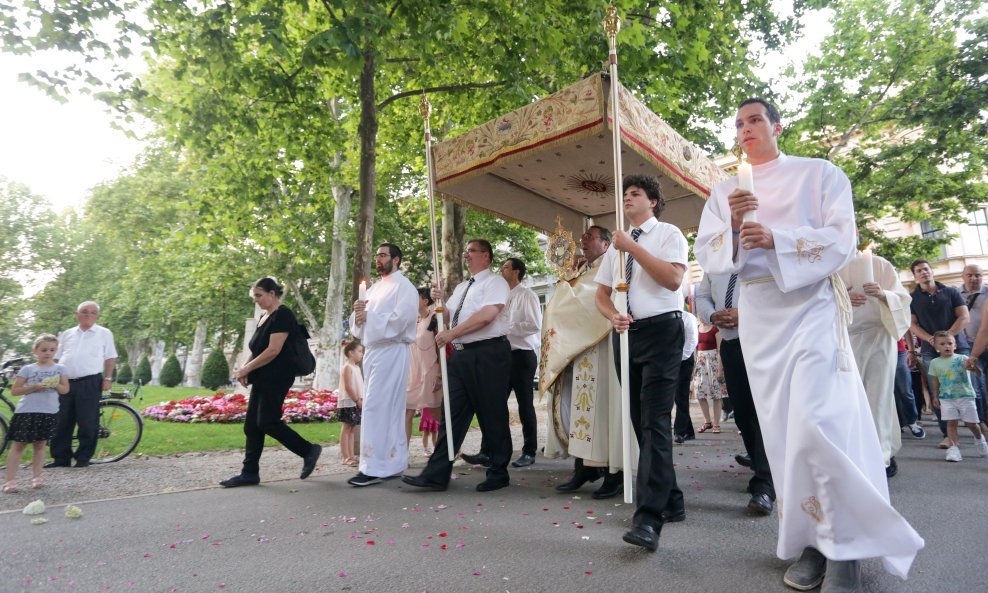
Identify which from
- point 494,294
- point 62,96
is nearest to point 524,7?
point 494,294

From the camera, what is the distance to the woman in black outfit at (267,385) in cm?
588

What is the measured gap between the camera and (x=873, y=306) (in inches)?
216

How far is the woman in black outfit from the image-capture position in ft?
19.3

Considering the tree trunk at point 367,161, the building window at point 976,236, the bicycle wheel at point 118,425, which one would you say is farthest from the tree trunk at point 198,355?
the building window at point 976,236

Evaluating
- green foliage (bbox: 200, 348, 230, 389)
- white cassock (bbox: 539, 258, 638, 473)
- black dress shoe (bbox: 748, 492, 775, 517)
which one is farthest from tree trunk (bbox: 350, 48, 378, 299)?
green foliage (bbox: 200, 348, 230, 389)

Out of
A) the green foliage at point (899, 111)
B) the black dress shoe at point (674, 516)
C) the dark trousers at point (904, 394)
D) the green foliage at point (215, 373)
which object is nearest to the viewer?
the black dress shoe at point (674, 516)

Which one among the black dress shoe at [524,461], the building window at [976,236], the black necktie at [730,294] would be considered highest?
the building window at [976,236]

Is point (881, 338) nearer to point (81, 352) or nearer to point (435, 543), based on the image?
point (435, 543)

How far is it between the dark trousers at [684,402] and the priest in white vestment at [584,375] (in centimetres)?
195

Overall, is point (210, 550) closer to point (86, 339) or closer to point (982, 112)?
point (86, 339)

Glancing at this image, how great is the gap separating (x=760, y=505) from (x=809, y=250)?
2088 mm

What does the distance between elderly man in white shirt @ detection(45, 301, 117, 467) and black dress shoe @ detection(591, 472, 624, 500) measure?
6.22 m

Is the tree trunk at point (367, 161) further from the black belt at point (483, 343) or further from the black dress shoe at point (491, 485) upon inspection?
the black dress shoe at point (491, 485)

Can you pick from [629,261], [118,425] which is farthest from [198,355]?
[629,261]
